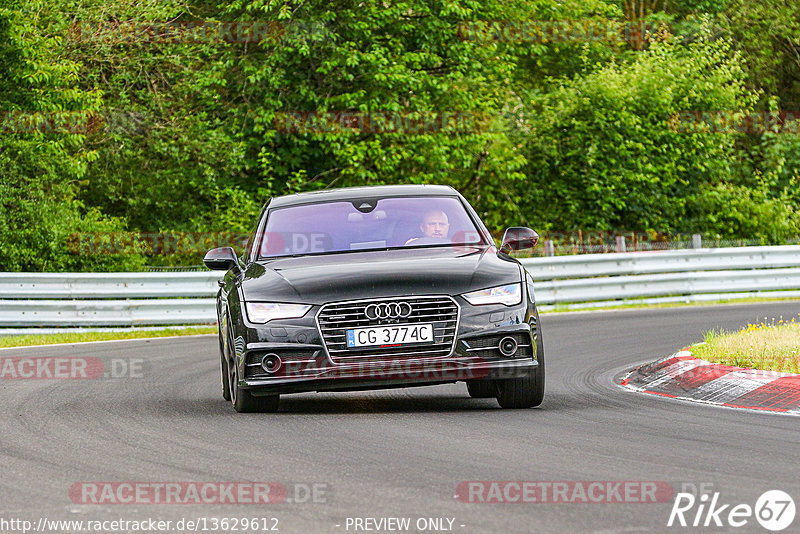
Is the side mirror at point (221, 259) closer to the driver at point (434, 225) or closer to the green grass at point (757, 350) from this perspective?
the driver at point (434, 225)

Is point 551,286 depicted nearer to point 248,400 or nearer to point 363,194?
point 363,194

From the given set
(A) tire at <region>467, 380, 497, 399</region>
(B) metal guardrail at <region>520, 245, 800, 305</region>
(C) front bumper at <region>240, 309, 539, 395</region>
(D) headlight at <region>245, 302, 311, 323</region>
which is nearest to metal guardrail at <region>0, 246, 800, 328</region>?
(B) metal guardrail at <region>520, 245, 800, 305</region>

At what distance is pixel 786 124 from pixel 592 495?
33729 mm

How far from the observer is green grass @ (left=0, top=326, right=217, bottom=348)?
18328mm

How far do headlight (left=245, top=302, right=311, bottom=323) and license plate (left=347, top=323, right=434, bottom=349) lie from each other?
0.39m

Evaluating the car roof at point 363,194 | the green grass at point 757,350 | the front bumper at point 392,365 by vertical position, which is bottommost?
the green grass at point 757,350

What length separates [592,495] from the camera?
19.0 feet

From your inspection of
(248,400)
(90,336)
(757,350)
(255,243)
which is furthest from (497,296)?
(90,336)

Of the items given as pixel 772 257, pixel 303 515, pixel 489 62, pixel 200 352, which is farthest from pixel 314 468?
pixel 489 62

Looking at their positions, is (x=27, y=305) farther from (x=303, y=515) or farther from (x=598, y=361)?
(x=303, y=515)

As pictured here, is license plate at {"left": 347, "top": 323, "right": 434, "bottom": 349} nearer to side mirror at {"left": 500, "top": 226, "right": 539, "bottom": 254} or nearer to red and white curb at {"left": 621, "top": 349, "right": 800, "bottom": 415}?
side mirror at {"left": 500, "top": 226, "right": 539, "bottom": 254}

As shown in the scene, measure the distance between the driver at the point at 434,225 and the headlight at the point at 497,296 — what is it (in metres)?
1.24

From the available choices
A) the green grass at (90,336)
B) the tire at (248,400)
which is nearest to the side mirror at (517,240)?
the tire at (248,400)

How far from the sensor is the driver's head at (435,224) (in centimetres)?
1014
